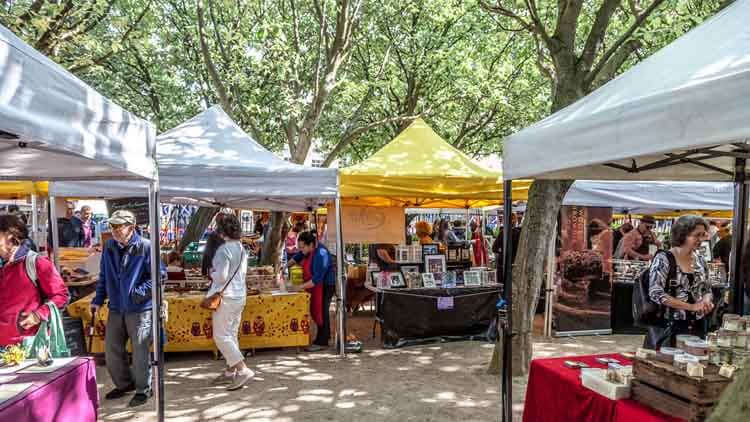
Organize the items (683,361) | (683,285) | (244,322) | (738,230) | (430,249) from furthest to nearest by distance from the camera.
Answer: (430,249) → (244,322) → (738,230) → (683,285) → (683,361)

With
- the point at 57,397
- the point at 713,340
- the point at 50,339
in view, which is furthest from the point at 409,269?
the point at 57,397

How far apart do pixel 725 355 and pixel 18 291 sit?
13.3ft

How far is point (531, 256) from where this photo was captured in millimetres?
5594

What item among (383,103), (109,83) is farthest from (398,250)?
(109,83)

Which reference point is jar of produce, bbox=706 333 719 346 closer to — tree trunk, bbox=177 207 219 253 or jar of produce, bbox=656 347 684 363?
jar of produce, bbox=656 347 684 363

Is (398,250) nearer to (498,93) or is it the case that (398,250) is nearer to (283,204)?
(283,204)

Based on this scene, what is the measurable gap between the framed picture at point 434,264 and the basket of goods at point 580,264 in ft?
6.49

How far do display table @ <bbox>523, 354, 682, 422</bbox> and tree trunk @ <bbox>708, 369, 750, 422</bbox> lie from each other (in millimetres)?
1372

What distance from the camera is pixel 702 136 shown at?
205 centimetres

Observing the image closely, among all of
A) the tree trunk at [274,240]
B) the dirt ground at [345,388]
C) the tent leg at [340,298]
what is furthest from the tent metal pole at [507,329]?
the tree trunk at [274,240]

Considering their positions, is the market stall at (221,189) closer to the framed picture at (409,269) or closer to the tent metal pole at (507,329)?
the framed picture at (409,269)

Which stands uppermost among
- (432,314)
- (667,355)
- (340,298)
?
(667,355)

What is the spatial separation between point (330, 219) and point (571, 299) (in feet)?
12.9

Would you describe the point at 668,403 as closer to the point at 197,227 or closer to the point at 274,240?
the point at 274,240
